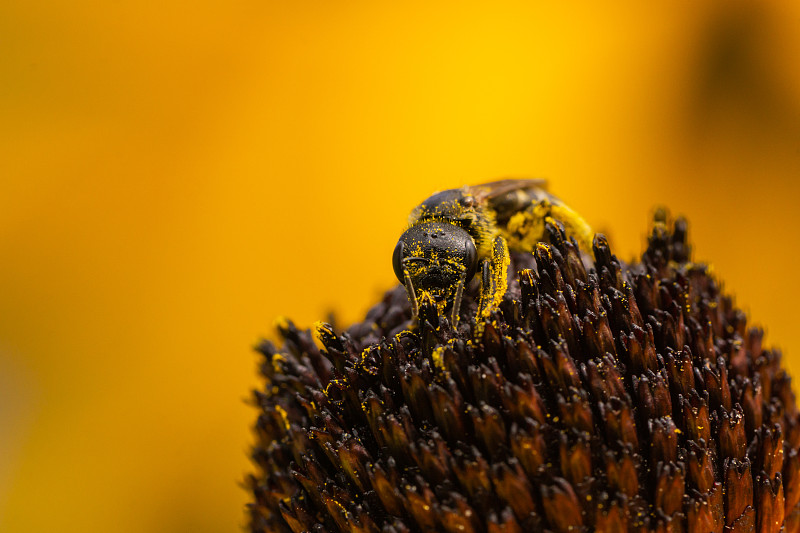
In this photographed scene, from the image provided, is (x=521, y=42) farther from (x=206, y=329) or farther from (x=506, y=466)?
(x=506, y=466)

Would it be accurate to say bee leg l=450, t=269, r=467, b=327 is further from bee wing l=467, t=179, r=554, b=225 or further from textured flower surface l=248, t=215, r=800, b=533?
bee wing l=467, t=179, r=554, b=225

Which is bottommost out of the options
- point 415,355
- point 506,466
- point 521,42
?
point 506,466

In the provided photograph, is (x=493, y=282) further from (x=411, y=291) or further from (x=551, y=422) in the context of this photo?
(x=551, y=422)

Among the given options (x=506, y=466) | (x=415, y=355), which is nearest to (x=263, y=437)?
(x=415, y=355)

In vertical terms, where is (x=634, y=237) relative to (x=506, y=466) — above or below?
above

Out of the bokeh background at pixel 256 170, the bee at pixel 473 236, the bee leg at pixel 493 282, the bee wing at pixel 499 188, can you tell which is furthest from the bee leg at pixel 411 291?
the bokeh background at pixel 256 170

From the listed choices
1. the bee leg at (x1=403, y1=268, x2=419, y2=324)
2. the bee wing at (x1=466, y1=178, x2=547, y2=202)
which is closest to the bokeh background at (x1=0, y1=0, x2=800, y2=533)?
the bee wing at (x1=466, y1=178, x2=547, y2=202)
